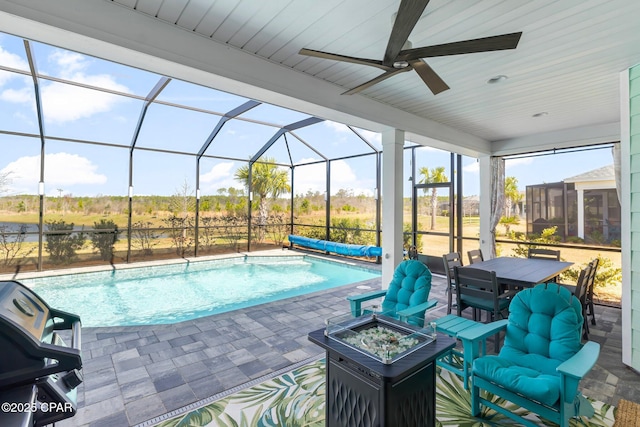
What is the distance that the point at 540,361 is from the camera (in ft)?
7.54

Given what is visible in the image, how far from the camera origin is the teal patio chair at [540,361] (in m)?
1.91

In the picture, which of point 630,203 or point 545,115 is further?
point 545,115

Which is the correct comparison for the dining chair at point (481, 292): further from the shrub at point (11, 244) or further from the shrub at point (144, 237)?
the shrub at point (11, 244)

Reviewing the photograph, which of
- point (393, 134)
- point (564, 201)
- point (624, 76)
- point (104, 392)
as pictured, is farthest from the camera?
point (564, 201)

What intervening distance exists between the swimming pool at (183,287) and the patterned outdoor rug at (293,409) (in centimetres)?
287

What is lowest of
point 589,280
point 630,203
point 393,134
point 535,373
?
point 535,373

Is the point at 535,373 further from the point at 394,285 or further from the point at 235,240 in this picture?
the point at 235,240

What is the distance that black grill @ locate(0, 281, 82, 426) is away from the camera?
3.58 feet

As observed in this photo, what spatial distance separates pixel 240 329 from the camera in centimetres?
393

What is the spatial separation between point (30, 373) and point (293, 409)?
178 centimetres

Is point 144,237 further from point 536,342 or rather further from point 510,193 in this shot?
point 510,193

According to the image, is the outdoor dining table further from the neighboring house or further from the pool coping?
the pool coping

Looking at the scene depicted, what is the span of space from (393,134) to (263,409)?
3.89 meters

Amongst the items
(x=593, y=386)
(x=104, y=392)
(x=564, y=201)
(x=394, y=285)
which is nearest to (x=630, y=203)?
(x=593, y=386)
